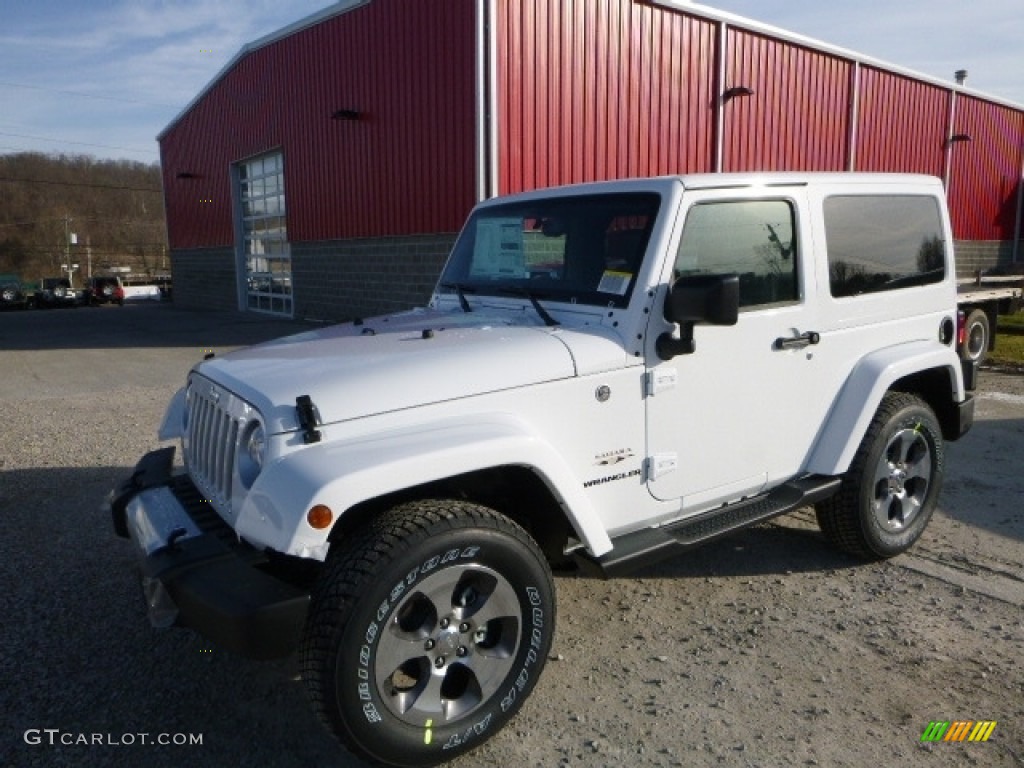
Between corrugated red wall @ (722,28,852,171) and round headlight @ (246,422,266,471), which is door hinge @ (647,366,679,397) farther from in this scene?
corrugated red wall @ (722,28,852,171)

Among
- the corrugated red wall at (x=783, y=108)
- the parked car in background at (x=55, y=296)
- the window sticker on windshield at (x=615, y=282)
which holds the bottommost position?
the parked car in background at (x=55, y=296)

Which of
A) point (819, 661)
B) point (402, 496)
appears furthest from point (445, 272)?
point (819, 661)

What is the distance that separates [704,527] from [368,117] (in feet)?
40.0

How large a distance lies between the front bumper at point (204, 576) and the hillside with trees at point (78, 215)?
7254 cm

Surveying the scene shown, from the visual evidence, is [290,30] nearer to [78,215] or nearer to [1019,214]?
[1019,214]

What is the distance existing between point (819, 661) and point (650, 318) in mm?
1554

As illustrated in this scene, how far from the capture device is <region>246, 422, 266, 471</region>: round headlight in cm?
250

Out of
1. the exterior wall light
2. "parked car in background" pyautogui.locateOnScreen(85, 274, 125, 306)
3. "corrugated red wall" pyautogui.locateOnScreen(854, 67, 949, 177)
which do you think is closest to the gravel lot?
the exterior wall light

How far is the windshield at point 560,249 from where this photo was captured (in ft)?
10.6

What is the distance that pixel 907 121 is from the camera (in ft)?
59.0

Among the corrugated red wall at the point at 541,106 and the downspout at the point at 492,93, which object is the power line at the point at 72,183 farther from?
the downspout at the point at 492,93

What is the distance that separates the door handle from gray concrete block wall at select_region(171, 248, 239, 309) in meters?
20.0

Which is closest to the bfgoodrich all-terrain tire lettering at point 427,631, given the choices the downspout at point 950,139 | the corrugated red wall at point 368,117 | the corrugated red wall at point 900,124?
the corrugated red wall at point 368,117

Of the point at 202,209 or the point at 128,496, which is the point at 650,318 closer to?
the point at 128,496
